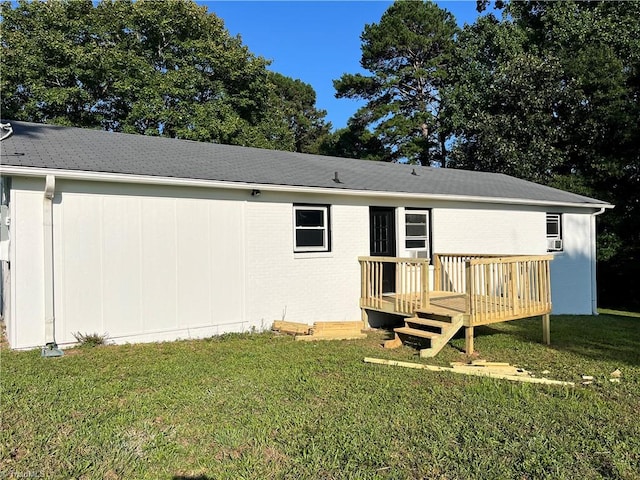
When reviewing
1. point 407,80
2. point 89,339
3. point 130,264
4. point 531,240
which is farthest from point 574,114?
→ point 89,339

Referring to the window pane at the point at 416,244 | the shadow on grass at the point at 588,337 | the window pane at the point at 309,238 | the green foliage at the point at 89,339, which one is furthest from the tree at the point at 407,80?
the green foliage at the point at 89,339

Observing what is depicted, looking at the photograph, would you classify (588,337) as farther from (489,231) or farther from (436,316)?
(489,231)

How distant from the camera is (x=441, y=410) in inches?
168

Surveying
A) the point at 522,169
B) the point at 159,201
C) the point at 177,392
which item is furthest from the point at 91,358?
the point at 522,169

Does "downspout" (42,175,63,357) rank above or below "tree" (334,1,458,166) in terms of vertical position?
below

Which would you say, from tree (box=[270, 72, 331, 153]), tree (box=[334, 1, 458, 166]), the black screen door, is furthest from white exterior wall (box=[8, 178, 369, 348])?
tree (box=[270, 72, 331, 153])

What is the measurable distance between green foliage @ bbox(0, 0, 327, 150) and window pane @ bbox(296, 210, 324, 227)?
12331 millimetres

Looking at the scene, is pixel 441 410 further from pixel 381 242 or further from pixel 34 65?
pixel 34 65

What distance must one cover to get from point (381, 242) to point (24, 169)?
260 inches

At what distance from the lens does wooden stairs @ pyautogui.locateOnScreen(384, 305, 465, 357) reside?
265 inches

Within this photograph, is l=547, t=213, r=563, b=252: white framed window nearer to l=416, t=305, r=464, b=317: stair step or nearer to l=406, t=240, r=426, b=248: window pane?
l=406, t=240, r=426, b=248: window pane

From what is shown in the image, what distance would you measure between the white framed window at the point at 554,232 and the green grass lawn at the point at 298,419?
270 inches

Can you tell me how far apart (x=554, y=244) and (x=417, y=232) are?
5.29m

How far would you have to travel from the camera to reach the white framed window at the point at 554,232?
41.6 feet
